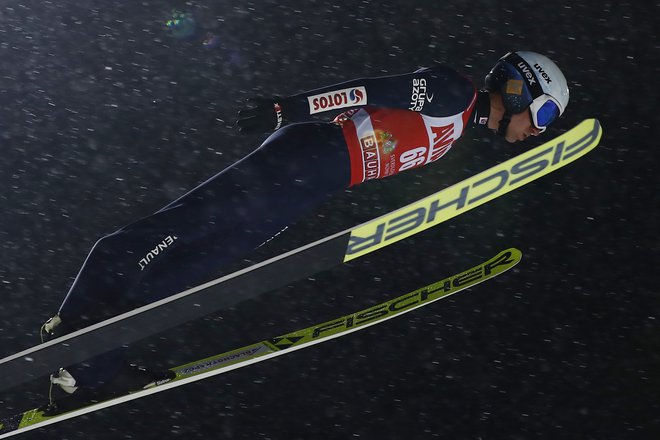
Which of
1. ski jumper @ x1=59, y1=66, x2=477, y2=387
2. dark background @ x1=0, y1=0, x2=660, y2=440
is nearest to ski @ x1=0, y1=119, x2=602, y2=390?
ski jumper @ x1=59, y1=66, x2=477, y2=387

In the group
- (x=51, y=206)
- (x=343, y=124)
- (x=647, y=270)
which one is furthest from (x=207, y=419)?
(x=647, y=270)

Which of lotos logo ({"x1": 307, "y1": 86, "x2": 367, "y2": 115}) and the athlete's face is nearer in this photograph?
lotos logo ({"x1": 307, "y1": 86, "x2": 367, "y2": 115})

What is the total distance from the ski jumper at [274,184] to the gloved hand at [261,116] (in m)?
0.05

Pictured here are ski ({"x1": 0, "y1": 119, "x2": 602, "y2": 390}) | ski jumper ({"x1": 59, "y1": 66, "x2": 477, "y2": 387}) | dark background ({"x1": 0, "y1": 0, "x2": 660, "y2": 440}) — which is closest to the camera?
ski ({"x1": 0, "y1": 119, "x2": 602, "y2": 390})

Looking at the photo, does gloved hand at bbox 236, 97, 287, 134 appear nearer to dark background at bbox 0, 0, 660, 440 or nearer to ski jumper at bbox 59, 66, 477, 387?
ski jumper at bbox 59, 66, 477, 387

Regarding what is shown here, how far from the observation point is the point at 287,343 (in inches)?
130

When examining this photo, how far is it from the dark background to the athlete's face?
1.36m

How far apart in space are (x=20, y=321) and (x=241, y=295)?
6.56ft

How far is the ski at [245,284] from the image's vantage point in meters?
2.52

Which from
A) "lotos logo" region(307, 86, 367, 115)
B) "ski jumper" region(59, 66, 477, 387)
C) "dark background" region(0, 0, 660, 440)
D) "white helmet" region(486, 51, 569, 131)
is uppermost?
"lotos logo" region(307, 86, 367, 115)

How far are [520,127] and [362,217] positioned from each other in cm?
154

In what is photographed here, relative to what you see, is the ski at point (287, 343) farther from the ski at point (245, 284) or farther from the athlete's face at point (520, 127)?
the athlete's face at point (520, 127)

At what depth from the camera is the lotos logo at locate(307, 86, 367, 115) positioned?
2.63 m

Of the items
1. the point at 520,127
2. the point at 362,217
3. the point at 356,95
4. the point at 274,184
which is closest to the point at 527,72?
the point at 520,127
